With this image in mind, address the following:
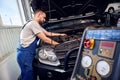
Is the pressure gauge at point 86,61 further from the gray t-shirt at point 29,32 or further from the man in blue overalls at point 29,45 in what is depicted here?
the gray t-shirt at point 29,32

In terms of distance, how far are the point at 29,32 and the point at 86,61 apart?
128cm

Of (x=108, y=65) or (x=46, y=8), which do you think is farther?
(x=46, y=8)

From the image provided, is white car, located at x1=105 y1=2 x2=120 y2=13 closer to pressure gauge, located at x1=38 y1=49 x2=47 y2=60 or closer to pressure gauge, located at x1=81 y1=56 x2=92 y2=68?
pressure gauge, located at x1=38 y1=49 x2=47 y2=60

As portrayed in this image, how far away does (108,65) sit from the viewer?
0.93 meters

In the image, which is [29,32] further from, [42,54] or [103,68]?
[103,68]

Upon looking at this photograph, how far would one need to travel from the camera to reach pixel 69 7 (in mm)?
2570

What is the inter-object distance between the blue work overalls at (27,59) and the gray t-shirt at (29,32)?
2.2 inches

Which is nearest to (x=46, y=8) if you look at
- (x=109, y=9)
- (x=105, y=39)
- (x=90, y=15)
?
(x=90, y=15)

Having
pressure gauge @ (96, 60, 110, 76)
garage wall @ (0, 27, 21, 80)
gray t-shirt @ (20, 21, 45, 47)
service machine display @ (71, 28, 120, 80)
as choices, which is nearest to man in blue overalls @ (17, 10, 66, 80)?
gray t-shirt @ (20, 21, 45, 47)

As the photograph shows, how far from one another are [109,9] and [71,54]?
128cm

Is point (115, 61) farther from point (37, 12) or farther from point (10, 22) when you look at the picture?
point (10, 22)

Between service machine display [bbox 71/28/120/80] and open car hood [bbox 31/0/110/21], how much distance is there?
1.30 meters

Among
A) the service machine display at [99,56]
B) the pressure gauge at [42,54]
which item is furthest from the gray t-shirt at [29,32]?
the service machine display at [99,56]

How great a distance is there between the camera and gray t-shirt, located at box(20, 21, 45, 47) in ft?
7.10
